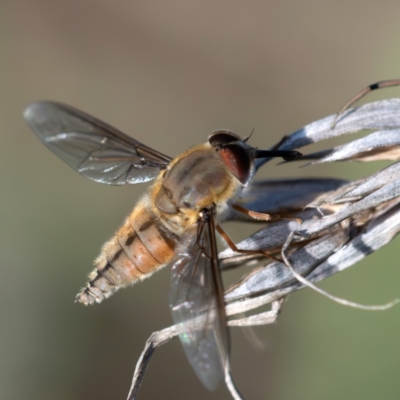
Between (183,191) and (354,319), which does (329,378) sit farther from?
(183,191)

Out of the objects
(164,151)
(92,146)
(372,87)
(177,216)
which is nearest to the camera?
(372,87)

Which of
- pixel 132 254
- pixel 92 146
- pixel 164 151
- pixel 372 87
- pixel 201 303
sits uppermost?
pixel 164 151

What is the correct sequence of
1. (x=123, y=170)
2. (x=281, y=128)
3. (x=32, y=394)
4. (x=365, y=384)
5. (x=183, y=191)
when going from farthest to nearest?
(x=281, y=128) → (x=32, y=394) → (x=365, y=384) → (x=123, y=170) → (x=183, y=191)

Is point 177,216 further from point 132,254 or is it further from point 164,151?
point 164,151

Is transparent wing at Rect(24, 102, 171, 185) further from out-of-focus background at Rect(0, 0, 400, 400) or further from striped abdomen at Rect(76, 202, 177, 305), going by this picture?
out-of-focus background at Rect(0, 0, 400, 400)

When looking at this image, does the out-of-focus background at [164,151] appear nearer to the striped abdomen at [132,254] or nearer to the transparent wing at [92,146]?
the striped abdomen at [132,254]

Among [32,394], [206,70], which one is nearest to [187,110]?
[206,70]

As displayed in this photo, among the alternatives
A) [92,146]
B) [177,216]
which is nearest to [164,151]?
[92,146]
